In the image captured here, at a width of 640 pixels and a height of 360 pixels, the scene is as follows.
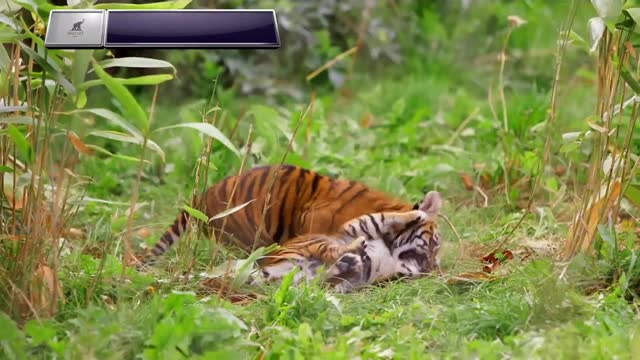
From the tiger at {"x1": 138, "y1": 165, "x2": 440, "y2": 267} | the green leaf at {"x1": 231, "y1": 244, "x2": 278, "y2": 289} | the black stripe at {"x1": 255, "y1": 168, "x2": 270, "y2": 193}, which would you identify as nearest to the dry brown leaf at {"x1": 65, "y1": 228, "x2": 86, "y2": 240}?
the tiger at {"x1": 138, "y1": 165, "x2": 440, "y2": 267}

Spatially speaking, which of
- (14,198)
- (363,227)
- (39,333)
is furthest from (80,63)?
(363,227)

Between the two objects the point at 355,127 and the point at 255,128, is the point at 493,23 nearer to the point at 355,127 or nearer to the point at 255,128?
the point at 355,127

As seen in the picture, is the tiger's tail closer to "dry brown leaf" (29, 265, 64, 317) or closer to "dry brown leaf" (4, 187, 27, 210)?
"dry brown leaf" (4, 187, 27, 210)

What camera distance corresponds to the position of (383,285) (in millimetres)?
4148

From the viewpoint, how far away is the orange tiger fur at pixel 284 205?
4.63 metres

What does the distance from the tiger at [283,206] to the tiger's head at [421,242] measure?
0.37ft

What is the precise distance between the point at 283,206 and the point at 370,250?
0.59 meters

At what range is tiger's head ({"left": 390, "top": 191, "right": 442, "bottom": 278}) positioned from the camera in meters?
4.35

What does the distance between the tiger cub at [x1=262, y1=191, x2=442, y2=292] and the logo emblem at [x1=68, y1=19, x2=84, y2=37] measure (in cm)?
135

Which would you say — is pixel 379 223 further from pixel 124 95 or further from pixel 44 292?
pixel 124 95

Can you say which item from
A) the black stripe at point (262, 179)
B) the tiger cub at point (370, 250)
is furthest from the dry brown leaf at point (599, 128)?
the black stripe at point (262, 179)

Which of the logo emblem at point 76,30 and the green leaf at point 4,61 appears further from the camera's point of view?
the green leaf at point 4,61

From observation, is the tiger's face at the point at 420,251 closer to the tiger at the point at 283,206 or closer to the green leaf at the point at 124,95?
the tiger at the point at 283,206

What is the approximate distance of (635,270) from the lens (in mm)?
3670
